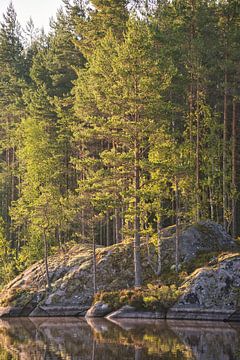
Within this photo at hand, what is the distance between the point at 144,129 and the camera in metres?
32.4

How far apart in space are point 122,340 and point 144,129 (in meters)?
14.9

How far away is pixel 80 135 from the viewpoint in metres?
34.5

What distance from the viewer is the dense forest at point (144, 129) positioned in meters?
32.2

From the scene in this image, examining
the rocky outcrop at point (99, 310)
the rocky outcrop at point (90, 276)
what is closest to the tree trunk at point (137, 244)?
the rocky outcrop at point (90, 276)

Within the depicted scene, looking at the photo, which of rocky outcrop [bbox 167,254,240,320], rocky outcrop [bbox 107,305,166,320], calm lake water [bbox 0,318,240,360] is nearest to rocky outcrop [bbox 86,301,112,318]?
rocky outcrop [bbox 107,305,166,320]

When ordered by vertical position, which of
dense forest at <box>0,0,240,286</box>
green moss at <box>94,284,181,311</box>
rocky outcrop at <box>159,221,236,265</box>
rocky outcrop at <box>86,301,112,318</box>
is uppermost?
dense forest at <box>0,0,240,286</box>

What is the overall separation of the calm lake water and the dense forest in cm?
694

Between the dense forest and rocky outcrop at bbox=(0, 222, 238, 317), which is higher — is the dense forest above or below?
above

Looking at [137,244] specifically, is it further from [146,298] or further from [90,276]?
[90,276]

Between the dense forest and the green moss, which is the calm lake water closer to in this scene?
the green moss

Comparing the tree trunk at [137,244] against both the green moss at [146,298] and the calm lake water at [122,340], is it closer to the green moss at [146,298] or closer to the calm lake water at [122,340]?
the green moss at [146,298]

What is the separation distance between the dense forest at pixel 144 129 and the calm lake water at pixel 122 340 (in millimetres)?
6943

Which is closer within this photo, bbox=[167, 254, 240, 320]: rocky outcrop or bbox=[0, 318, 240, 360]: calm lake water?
bbox=[0, 318, 240, 360]: calm lake water

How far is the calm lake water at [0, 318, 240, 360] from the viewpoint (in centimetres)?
1738
